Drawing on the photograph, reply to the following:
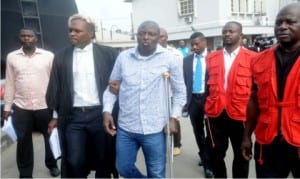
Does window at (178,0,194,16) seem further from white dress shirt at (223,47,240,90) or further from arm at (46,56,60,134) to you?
arm at (46,56,60,134)

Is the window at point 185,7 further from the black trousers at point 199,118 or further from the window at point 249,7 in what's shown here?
the black trousers at point 199,118

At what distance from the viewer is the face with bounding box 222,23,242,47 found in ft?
13.1

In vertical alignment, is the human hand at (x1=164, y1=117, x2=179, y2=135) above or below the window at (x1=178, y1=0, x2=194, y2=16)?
below

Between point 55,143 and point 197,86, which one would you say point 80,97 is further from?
point 197,86

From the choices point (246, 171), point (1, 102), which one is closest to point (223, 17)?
point (1, 102)

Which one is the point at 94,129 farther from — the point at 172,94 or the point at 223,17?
the point at 223,17

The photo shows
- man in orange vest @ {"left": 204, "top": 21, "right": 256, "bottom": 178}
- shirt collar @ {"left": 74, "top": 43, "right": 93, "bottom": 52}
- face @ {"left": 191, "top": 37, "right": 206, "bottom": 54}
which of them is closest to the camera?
shirt collar @ {"left": 74, "top": 43, "right": 93, "bottom": 52}

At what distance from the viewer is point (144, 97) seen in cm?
326

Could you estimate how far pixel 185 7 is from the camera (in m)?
30.6

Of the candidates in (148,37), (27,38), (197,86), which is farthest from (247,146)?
(27,38)

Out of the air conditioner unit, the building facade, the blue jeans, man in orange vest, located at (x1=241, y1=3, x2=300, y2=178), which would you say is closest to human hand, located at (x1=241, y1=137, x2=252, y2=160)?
man in orange vest, located at (x1=241, y1=3, x2=300, y2=178)

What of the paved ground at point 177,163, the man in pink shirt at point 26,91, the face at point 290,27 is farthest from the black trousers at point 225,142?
the man in pink shirt at point 26,91

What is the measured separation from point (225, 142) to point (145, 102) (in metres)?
1.18

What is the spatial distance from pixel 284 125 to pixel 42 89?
3.01 meters
